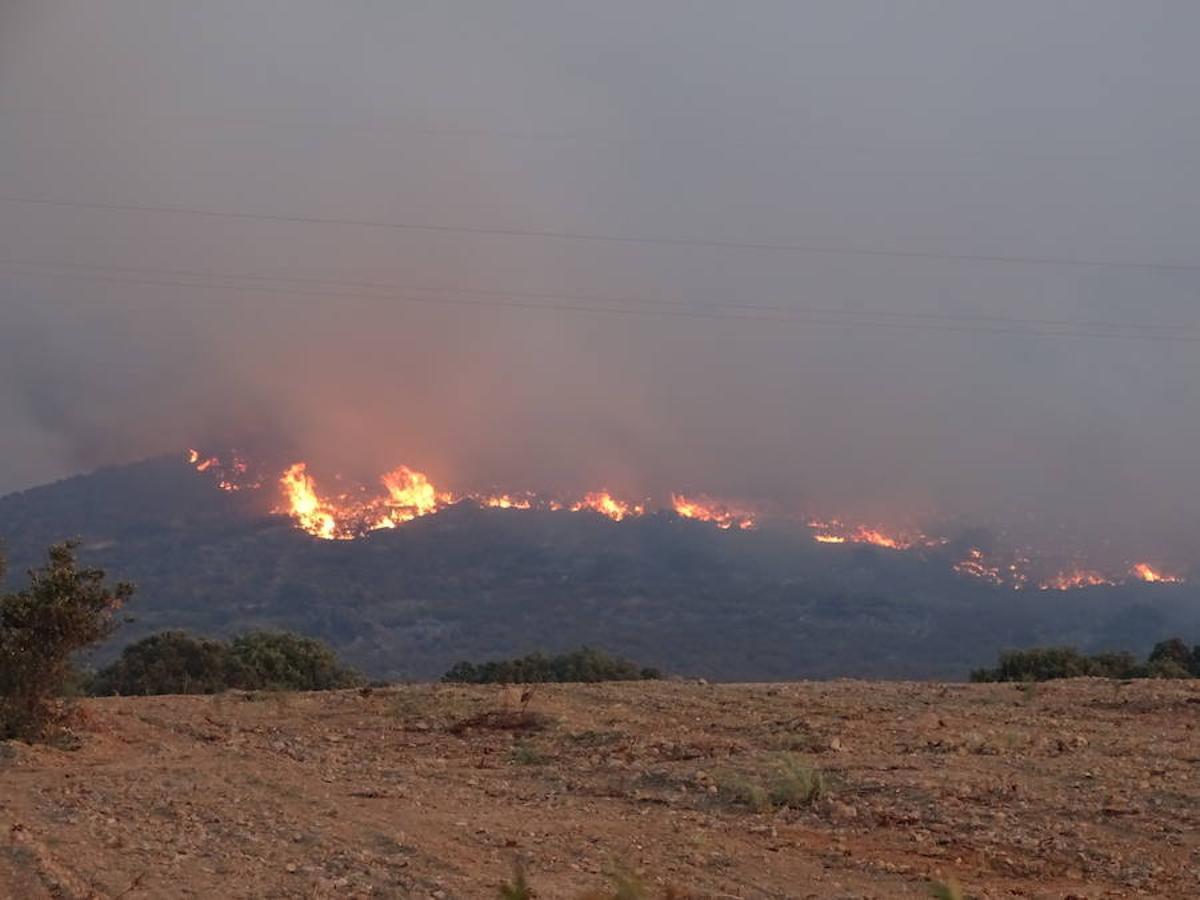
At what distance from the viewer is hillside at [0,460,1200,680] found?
471ft

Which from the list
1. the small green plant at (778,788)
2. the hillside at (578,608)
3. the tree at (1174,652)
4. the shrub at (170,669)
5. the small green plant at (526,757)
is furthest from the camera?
the hillside at (578,608)

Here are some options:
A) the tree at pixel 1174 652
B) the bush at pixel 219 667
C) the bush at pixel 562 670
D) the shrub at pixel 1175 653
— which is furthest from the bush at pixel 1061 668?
the bush at pixel 219 667

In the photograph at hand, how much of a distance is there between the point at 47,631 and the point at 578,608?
497 ft

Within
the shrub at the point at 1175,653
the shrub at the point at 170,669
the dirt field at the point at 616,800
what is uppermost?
the shrub at the point at 1175,653

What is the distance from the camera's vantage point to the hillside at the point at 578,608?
143625 mm

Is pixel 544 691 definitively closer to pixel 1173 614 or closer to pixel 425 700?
pixel 425 700

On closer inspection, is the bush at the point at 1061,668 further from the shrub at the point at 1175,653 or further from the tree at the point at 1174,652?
the tree at the point at 1174,652

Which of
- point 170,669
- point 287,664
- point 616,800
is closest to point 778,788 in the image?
point 616,800

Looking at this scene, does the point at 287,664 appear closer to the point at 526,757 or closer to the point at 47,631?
the point at 47,631

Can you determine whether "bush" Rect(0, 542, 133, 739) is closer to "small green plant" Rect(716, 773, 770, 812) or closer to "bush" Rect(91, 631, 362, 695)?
"small green plant" Rect(716, 773, 770, 812)

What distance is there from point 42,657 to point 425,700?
7.26 metres

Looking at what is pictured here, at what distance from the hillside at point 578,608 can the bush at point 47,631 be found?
100385 mm

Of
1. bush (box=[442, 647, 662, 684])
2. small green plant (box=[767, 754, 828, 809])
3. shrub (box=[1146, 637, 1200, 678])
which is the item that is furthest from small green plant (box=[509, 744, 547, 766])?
shrub (box=[1146, 637, 1200, 678])

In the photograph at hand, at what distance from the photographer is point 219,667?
37.4 m
